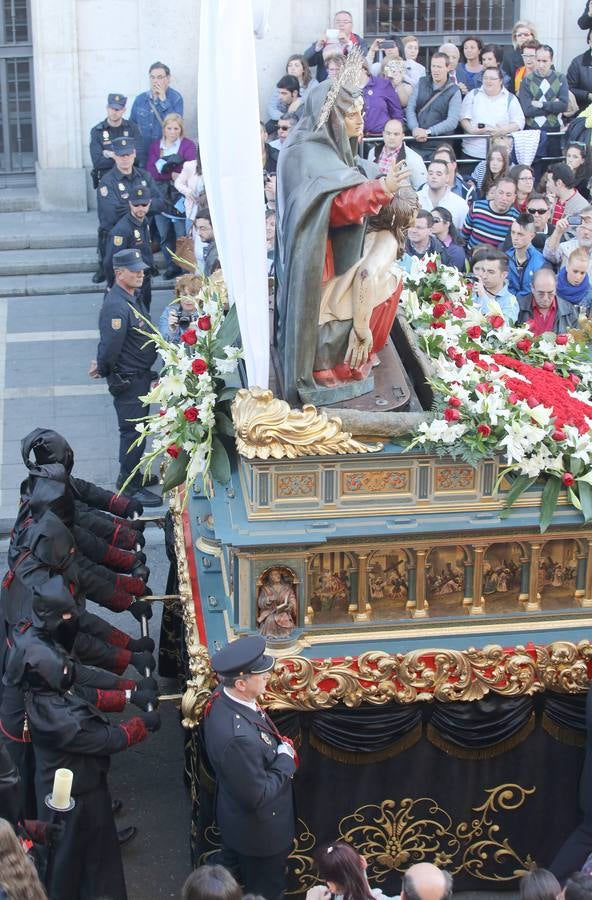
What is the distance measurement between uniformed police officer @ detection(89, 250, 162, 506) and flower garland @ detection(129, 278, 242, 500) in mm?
2746

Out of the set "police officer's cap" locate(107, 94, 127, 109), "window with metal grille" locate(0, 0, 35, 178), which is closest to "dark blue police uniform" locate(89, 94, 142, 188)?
"police officer's cap" locate(107, 94, 127, 109)

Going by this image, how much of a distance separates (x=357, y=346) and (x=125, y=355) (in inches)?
156

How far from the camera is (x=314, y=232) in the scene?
646 cm

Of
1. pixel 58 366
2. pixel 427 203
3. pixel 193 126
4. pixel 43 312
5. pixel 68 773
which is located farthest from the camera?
pixel 193 126

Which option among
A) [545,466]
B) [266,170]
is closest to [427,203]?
[266,170]

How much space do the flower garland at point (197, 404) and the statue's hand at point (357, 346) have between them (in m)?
0.58

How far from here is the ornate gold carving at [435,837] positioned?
678cm

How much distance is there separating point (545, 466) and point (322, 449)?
→ 1.02 meters

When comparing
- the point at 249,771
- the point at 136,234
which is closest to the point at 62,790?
the point at 249,771

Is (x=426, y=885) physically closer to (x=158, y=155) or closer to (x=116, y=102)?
(x=116, y=102)

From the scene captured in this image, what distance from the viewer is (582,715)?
6.75 metres

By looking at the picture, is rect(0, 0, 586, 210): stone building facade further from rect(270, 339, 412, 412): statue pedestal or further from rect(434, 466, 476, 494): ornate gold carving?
rect(434, 466, 476, 494): ornate gold carving

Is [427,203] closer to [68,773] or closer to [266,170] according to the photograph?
[266,170]

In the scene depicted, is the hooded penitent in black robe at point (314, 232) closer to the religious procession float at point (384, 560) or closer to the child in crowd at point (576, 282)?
the religious procession float at point (384, 560)
